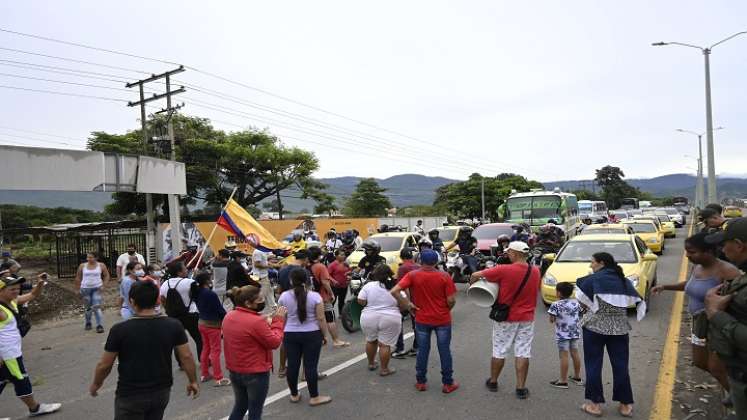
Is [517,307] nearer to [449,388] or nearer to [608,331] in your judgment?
[608,331]

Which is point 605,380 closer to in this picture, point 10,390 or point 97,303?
point 10,390

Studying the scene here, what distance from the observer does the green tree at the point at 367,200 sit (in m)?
61.9

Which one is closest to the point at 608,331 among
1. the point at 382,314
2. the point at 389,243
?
the point at 382,314

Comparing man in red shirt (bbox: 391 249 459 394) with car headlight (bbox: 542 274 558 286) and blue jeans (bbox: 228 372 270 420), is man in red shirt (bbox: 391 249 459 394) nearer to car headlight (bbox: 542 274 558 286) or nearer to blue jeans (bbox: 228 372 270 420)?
blue jeans (bbox: 228 372 270 420)

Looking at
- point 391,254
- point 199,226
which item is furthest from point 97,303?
point 199,226

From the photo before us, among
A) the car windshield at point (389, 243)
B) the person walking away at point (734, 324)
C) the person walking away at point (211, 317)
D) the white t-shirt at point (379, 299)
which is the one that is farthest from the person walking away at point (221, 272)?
the person walking away at point (734, 324)

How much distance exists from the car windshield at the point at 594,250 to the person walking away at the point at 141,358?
8.17 metres

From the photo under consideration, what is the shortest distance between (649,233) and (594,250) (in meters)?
11.0

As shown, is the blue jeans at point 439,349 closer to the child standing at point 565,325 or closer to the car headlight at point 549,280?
the child standing at point 565,325

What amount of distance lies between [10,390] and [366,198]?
56.1 meters

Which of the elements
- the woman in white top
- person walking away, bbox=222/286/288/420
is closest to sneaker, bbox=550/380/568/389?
the woman in white top

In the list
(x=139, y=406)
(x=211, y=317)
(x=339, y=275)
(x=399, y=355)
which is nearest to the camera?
(x=139, y=406)

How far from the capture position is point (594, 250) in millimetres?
10023

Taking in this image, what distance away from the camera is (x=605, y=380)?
5.70m
